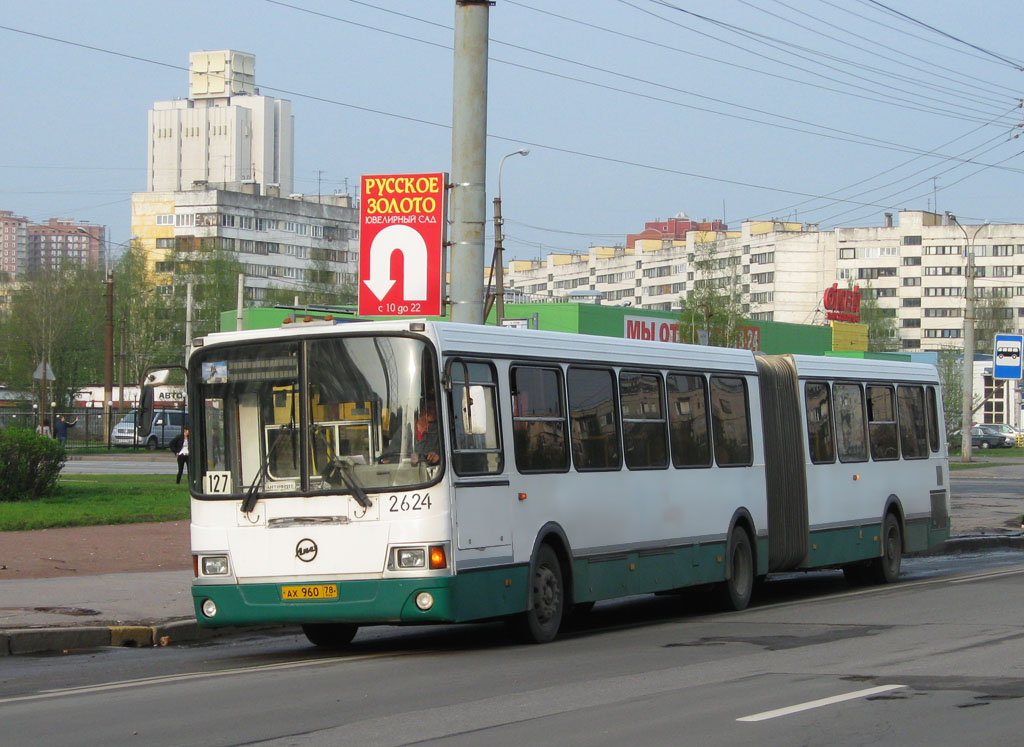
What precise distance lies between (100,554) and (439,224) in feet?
20.8

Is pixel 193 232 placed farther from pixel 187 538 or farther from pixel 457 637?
pixel 457 637

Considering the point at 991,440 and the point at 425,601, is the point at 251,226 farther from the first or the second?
the point at 425,601

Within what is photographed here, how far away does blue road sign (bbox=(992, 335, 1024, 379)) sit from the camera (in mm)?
35938

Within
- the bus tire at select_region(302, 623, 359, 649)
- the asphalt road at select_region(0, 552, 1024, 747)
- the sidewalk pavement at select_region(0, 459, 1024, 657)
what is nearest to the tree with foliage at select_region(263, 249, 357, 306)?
the sidewalk pavement at select_region(0, 459, 1024, 657)

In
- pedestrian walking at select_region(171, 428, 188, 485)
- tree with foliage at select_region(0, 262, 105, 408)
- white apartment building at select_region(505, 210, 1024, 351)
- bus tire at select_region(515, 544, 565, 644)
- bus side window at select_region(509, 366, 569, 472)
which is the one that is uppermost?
white apartment building at select_region(505, 210, 1024, 351)

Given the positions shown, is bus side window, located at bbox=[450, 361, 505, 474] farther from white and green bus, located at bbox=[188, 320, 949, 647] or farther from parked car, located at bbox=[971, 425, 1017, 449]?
parked car, located at bbox=[971, 425, 1017, 449]

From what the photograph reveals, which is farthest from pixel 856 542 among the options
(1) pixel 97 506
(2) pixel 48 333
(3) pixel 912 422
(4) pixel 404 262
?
(2) pixel 48 333

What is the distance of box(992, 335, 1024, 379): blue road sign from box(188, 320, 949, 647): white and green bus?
22820mm

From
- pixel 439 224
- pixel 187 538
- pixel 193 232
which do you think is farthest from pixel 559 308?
pixel 193 232

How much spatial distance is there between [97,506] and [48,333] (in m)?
64.5

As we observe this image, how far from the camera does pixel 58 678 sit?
424 inches

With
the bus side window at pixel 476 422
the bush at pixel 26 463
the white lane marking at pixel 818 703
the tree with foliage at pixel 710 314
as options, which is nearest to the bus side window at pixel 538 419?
the bus side window at pixel 476 422

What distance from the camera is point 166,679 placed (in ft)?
34.1

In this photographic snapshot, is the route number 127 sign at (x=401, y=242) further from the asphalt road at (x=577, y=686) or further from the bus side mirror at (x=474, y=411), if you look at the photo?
the bus side mirror at (x=474, y=411)
